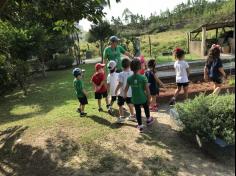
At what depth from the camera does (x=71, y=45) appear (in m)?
34.7

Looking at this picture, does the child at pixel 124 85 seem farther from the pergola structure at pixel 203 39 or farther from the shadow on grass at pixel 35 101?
the pergola structure at pixel 203 39

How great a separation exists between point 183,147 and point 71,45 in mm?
28345

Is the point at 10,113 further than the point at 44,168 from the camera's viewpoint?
Yes

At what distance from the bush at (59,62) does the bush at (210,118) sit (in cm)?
2347

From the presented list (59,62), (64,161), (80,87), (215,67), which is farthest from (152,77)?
(59,62)

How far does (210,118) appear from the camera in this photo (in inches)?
271

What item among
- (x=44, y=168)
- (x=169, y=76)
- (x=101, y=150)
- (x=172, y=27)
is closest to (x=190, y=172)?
(x=101, y=150)

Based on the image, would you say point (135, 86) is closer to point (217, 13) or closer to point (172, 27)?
point (217, 13)

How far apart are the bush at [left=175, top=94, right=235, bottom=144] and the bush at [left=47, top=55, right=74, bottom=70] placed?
924 inches

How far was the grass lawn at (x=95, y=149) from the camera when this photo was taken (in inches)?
259

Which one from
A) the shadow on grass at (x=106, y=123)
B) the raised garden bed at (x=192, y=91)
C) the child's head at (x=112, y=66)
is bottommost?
the shadow on grass at (x=106, y=123)

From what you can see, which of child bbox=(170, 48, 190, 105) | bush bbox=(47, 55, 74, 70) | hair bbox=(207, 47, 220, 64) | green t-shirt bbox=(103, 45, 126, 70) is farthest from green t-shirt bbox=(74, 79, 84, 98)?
bush bbox=(47, 55, 74, 70)

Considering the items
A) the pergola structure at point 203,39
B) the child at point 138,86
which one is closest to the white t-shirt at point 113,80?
the child at point 138,86

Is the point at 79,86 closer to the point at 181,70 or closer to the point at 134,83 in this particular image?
the point at 134,83
